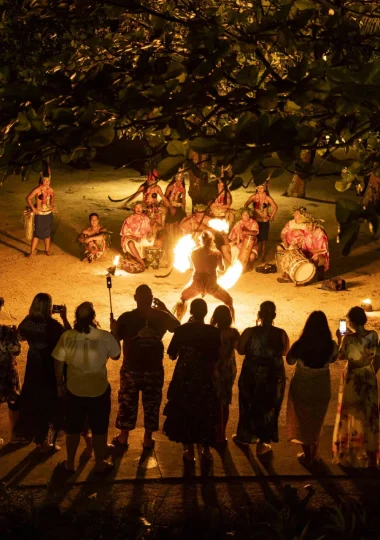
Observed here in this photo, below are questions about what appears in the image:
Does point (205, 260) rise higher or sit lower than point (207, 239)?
lower

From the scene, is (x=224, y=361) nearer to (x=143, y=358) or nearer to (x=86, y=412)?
(x=143, y=358)

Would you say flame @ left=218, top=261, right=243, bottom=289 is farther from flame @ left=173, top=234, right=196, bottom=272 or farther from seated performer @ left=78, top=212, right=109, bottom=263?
seated performer @ left=78, top=212, right=109, bottom=263

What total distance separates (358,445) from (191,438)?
57.1 inches

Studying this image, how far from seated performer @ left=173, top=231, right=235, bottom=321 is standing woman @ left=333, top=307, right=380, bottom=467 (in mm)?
3915

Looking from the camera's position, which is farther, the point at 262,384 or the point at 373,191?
the point at 373,191

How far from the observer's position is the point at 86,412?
7637mm

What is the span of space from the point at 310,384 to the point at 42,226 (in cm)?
860

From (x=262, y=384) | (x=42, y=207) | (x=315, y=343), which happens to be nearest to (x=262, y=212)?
(x=42, y=207)

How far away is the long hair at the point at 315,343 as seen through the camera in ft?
25.2

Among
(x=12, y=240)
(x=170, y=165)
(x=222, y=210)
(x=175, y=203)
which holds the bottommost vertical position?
(x=170, y=165)

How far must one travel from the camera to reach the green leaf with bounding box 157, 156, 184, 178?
216 inches

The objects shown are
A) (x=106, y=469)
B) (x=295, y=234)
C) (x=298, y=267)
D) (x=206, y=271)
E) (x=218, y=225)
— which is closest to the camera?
(x=106, y=469)

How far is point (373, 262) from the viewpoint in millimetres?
15961

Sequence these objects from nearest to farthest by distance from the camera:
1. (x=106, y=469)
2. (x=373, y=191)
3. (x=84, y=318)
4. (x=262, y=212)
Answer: (x=84, y=318)
(x=106, y=469)
(x=262, y=212)
(x=373, y=191)
